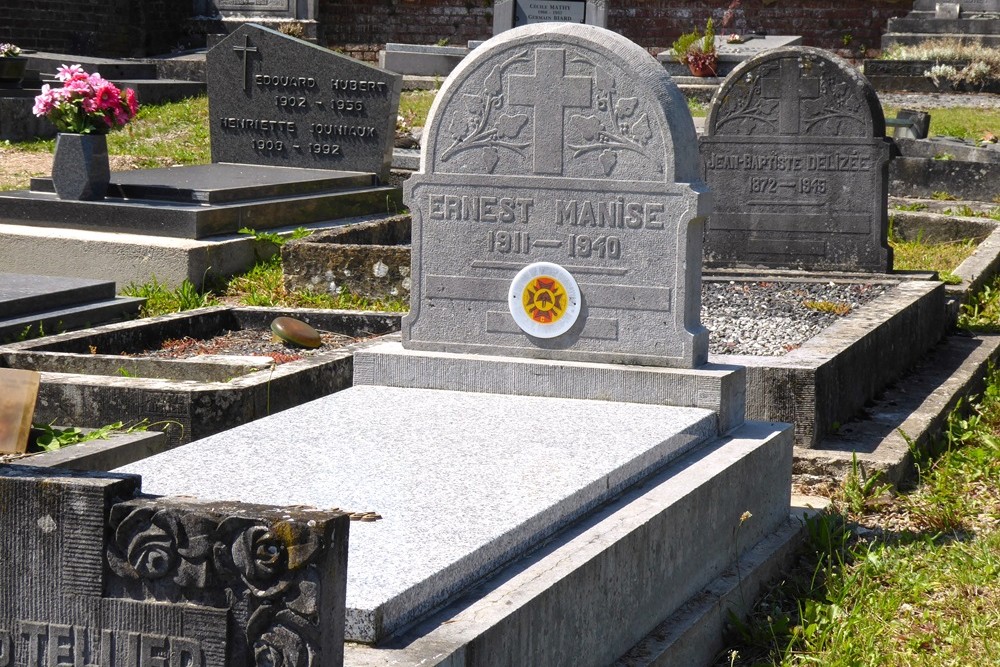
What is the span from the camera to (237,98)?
34.4 ft

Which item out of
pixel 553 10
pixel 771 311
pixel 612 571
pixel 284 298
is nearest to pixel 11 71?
pixel 553 10

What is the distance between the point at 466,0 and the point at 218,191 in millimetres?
18387

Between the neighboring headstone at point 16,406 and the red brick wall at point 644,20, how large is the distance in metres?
21.3

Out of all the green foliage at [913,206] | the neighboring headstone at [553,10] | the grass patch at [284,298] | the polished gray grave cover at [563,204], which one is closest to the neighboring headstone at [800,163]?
the grass patch at [284,298]

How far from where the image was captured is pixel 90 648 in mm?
2273

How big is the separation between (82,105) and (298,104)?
2234 mm

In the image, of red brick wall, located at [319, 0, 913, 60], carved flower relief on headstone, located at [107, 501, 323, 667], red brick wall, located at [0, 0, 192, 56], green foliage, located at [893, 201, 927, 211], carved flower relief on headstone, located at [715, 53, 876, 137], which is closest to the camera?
carved flower relief on headstone, located at [107, 501, 323, 667]

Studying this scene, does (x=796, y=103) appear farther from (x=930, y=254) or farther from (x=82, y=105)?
(x=82, y=105)

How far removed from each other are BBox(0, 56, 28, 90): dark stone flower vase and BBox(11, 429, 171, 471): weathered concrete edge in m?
11.8

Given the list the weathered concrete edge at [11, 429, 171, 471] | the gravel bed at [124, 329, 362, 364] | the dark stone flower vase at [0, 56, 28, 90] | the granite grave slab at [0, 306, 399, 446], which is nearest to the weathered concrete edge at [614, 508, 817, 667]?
the weathered concrete edge at [11, 429, 171, 471]

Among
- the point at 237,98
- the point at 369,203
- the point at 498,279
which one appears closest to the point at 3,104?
the point at 237,98

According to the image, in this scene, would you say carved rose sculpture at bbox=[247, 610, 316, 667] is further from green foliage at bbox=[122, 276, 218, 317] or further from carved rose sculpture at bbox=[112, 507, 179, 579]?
green foliage at bbox=[122, 276, 218, 317]

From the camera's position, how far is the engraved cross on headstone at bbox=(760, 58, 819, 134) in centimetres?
786

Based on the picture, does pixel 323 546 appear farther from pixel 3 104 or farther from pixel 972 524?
pixel 3 104
